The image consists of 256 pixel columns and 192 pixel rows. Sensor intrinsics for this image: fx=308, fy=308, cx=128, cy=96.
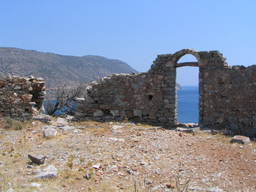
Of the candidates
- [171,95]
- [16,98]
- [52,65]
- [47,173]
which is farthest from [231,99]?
[52,65]

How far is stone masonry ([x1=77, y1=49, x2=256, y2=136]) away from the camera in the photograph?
1170 cm

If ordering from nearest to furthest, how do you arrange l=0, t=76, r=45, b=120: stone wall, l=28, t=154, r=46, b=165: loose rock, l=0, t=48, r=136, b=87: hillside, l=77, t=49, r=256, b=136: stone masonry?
l=28, t=154, r=46, b=165: loose rock, l=77, t=49, r=256, b=136: stone masonry, l=0, t=76, r=45, b=120: stone wall, l=0, t=48, r=136, b=87: hillside

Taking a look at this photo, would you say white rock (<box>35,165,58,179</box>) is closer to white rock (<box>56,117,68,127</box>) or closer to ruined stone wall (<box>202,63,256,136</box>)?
white rock (<box>56,117,68,127</box>)

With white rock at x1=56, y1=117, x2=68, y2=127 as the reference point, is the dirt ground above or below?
below

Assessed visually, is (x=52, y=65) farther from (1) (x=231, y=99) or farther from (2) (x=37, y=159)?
(2) (x=37, y=159)

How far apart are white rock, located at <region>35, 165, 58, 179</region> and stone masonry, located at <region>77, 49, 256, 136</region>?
268 inches

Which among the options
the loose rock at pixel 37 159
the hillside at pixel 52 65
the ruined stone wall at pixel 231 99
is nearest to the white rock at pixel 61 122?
the loose rock at pixel 37 159

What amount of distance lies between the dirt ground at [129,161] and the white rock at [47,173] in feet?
0.34

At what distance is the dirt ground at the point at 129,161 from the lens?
6.02 metres

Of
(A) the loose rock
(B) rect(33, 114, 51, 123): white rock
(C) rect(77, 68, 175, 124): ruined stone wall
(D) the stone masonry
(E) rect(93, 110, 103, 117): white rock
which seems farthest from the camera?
(E) rect(93, 110, 103, 117): white rock

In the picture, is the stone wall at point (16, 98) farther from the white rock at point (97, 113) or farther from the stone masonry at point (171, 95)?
the white rock at point (97, 113)

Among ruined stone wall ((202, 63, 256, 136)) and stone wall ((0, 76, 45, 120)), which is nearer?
ruined stone wall ((202, 63, 256, 136))

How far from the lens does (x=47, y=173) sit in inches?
251

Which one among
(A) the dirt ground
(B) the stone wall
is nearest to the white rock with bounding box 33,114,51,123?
(B) the stone wall
